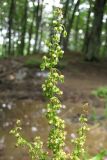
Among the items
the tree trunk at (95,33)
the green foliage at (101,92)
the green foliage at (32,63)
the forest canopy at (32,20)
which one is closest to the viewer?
the green foliage at (101,92)

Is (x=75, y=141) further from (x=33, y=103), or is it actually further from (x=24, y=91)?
(x=24, y=91)

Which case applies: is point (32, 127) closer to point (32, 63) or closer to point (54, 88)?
point (32, 63)

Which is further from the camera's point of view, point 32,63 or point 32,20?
point 32,20

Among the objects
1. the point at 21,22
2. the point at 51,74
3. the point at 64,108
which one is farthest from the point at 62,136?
the point at 21,22

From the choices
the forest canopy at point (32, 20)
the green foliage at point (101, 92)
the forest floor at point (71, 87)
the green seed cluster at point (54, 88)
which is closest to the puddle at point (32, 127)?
the forest floor at point (71, 87)

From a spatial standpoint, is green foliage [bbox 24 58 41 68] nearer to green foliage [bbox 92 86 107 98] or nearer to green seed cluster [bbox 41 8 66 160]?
green foliage [bbox 92 86 107 98]

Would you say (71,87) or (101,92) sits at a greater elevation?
(101,92)

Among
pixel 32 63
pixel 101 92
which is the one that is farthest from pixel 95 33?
pixel 101 92

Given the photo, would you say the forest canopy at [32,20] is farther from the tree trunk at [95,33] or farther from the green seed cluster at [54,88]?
the green seed cluster at [54,88]

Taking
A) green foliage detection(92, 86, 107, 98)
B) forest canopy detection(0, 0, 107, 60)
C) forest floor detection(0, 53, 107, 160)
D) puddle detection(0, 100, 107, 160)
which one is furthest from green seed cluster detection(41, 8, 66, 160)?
forest canopy detection(0, 0, 107, 60)
